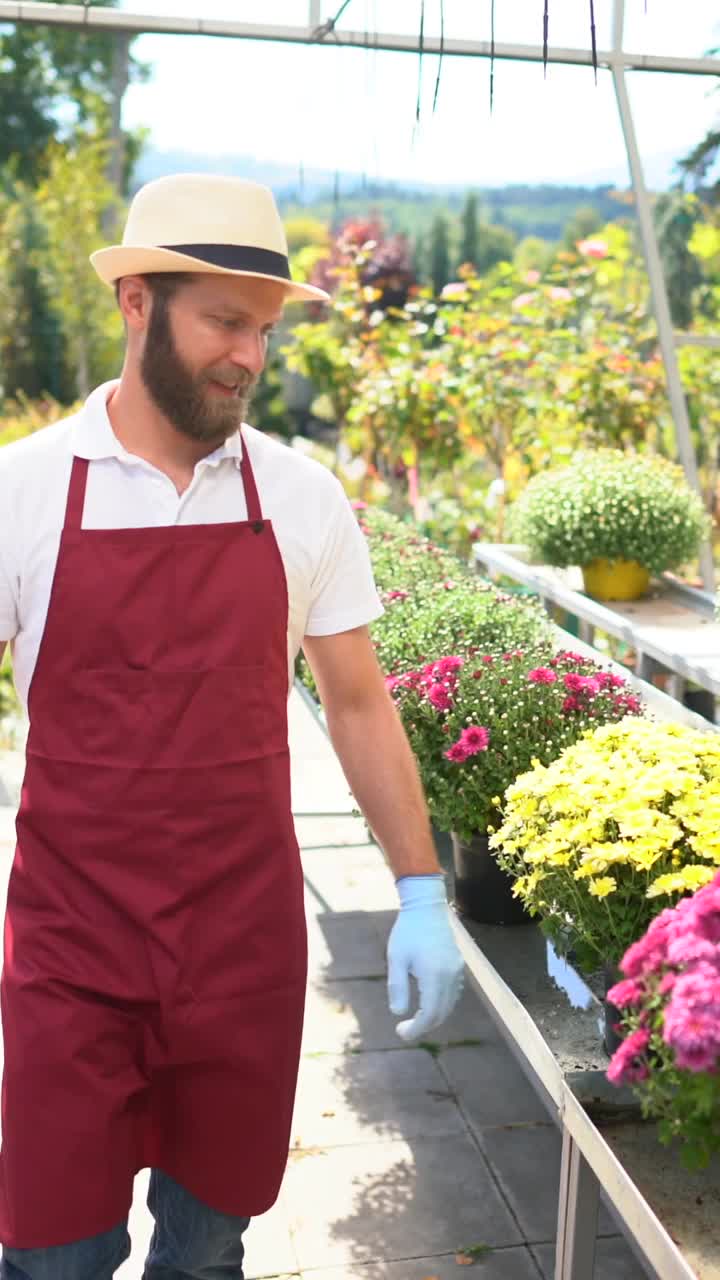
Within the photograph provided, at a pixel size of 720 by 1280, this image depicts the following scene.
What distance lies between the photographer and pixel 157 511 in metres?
1.84

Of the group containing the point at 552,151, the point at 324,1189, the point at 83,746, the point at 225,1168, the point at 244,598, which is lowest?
the point at 324,1189

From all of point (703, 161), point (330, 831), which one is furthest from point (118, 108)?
point (330, 831)

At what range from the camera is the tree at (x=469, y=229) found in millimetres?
18547

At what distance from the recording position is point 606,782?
2104 mm

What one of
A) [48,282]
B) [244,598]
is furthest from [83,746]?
[48,282]

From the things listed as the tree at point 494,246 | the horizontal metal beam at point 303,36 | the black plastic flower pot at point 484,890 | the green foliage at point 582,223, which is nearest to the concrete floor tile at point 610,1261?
the black plastic flower pot at point 484,890

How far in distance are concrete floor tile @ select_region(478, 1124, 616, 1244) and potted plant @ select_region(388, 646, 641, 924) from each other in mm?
566

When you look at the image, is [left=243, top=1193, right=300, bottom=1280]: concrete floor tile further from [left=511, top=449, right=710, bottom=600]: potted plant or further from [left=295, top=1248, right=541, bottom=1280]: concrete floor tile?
[left=511, top=449, right=710, bottom=600]: potted plant

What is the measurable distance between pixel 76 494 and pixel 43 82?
76.5 feet

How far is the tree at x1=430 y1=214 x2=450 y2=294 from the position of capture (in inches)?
726

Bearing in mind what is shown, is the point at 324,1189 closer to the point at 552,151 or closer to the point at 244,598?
the point at 244,598

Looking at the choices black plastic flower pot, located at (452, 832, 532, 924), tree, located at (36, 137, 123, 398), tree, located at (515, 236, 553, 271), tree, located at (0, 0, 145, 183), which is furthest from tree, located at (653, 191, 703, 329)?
tree, located at (0, 0, 145, 183)

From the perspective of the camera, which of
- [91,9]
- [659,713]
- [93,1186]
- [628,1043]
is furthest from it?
[91,9]

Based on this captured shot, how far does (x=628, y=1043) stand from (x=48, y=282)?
Answer: 16.6m
